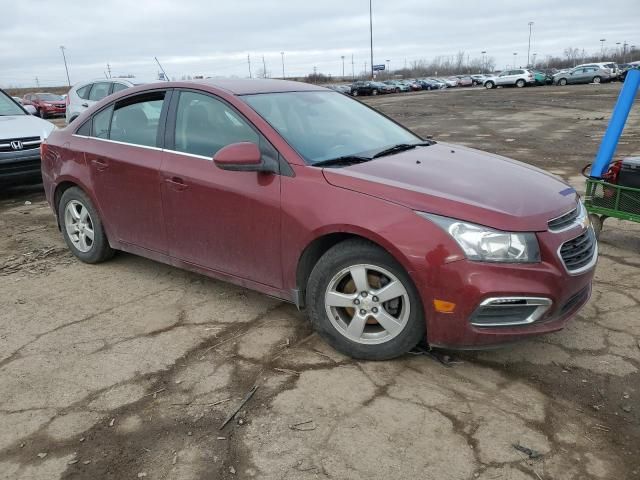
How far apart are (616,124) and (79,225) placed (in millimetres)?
5031

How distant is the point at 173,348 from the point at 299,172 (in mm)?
1381

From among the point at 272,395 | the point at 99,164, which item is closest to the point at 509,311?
the point at 272,395

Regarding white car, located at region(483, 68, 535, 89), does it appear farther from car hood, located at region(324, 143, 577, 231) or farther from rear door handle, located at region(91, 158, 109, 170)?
rear door handle, located at region(91, 158, 109, 170)

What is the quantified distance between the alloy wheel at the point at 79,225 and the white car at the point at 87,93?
7481mm

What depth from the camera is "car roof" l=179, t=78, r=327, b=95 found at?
3.95 m

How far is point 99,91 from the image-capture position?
1224 centimetres

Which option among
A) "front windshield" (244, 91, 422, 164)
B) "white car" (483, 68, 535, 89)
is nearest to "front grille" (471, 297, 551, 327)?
"front windshield" (244, 91, 422, 164)

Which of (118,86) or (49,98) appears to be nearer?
(118,86)

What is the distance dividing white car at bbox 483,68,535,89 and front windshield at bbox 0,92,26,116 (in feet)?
143

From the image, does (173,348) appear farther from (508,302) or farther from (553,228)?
(553,228)

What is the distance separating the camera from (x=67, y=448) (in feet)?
8.57

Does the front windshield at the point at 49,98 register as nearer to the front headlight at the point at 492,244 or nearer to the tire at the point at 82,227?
the tire at the point at 82,227

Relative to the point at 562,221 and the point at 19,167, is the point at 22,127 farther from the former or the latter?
the point at 562,221

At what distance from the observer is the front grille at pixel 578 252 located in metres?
2.99
